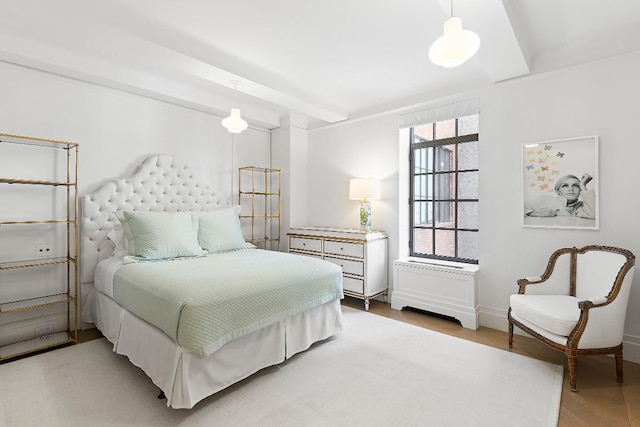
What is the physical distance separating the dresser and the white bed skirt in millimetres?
897

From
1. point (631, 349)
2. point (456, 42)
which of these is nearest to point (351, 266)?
point (631, 349)

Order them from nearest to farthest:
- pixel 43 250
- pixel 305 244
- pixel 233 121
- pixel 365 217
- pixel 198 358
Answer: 1. pixel 198 358
2. pixel 43 250
3. pixel 233 121
4. pixel 365 217
5. pixel 305 244

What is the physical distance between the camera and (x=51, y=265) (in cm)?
294

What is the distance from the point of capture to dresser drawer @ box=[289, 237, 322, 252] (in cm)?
422

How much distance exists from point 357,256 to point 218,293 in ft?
6.91

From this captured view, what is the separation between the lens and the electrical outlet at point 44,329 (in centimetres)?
286

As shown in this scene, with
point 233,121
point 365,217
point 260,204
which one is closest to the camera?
point 233,121

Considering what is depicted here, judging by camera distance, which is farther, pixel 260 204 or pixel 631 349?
pixel 260 204

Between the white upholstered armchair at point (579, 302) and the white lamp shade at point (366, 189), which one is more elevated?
the white lamp shade at point (366, 189)

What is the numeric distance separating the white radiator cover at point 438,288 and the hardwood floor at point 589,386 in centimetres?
19

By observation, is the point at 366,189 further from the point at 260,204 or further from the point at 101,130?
the point at 101,130

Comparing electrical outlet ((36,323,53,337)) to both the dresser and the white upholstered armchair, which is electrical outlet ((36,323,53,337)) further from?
the white upholstered armchair

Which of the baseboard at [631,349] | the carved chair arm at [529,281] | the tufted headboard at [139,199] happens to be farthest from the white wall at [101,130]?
the baseboard at [631,349]

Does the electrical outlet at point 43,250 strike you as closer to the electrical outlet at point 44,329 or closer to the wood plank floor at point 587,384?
the electrical outlet at point 44,329
